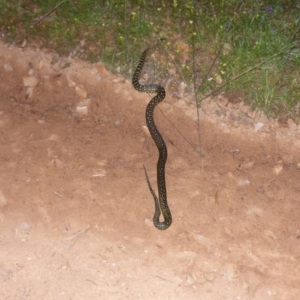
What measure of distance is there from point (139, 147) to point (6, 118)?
1734 millimetres

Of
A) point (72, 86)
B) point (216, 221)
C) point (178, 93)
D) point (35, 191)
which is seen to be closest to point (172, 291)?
point (216, 221)

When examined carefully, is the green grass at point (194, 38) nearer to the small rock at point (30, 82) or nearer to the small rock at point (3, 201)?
the small rock at point (30, 82)

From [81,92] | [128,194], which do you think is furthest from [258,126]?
[81,92]

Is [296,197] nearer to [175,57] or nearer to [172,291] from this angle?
[172,291]

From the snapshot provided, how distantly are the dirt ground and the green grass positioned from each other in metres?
0.26

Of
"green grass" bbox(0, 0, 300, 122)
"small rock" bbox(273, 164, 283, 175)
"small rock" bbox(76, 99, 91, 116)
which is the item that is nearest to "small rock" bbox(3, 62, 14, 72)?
"green grass" bbox(0, 0, 300, 122)

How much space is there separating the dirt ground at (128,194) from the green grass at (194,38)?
0.86 feet

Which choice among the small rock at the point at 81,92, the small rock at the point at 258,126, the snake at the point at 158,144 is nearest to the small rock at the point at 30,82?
the small rock at the point at 81,92

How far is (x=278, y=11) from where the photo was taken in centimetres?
625

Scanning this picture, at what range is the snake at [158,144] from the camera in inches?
177

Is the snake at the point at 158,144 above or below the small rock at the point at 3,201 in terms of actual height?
above

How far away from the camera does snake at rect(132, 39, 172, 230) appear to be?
14.7 ft

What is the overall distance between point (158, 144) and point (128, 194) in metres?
0.83

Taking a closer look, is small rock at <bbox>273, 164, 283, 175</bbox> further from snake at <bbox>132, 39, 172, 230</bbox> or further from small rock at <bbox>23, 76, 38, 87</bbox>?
small rock at <bbox>23, 76, 38, 87</bbox>
